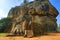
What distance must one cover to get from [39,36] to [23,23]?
0.56m

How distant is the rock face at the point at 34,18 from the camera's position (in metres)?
4.93

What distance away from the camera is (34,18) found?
5.14 metres

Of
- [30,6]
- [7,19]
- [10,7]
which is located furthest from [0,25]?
[30,6]

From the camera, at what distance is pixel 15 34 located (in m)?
4.92

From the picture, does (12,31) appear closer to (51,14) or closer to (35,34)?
(35,34)

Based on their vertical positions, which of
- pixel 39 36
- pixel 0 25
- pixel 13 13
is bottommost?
pixel 39 36

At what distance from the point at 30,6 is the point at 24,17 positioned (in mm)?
399

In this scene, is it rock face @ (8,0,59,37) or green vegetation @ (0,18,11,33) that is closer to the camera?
rock face @ (8,0,59,37)

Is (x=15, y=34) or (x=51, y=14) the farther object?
(x=51, y=14)

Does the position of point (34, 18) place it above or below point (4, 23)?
above

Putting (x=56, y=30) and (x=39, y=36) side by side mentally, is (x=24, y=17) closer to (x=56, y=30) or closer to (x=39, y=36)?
(x=39, y=36)

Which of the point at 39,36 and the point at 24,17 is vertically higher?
the point at 24,17

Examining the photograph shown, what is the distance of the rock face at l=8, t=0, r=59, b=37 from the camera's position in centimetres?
493

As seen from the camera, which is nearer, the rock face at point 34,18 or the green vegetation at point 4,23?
the rock face at point 34,18
